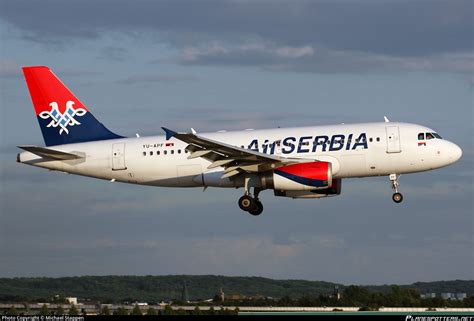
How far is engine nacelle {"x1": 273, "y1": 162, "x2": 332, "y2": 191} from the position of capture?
227 ft

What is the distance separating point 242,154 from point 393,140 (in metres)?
8.24

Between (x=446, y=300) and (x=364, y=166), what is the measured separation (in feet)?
43.9

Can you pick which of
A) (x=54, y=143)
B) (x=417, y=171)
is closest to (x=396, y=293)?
(x=417, y=171)

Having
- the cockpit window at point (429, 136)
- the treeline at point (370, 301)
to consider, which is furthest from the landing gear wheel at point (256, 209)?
the cockpit window at point (429, 136)

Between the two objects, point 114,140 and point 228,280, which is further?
point 228,280

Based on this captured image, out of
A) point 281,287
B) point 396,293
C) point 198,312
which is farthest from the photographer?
point 281,287

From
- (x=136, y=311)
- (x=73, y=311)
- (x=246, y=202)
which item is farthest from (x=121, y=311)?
(x=246, y=202)

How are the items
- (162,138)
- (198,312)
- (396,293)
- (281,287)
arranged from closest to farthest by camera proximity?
(198,312) < (162,138) < (396,293) < (281,287)

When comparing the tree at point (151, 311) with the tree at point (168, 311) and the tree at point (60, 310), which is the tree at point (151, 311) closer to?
the tree at point (168, 311)

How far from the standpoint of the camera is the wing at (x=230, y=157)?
6844 cm

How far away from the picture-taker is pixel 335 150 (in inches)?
2746

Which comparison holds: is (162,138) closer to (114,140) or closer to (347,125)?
(114,140)

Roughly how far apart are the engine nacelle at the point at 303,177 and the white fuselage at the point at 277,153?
0.77 m

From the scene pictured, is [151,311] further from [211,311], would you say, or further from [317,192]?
[317,192]
